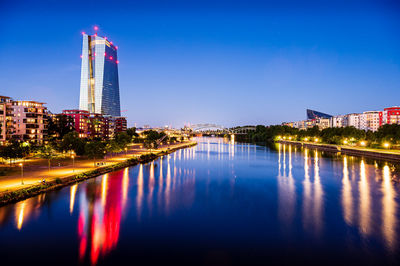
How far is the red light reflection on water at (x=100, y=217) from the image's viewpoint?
8243mm

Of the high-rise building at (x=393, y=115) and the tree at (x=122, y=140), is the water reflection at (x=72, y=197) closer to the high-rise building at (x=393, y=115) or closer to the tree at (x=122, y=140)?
the tree at (x=122, y=140)

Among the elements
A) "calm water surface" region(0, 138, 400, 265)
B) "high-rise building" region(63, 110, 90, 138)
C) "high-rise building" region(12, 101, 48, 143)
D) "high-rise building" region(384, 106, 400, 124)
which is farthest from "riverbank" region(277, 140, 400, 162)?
"high-rise building" region(63, 110, 90, 138)

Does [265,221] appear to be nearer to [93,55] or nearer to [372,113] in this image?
[372,113]

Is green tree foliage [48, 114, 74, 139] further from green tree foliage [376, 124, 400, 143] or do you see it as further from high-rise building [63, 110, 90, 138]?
green tree foliage [376, 124, 400, 143]

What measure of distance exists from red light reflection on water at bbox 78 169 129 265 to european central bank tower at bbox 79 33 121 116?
8107cm

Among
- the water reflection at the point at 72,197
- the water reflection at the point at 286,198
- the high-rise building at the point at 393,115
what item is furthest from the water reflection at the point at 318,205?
the high-rise building at the point at 393,115

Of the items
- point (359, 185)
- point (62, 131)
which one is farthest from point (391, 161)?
point (62, 131)

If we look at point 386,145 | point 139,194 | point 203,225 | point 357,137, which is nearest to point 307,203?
point 203,225

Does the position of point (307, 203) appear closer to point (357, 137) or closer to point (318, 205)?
point (318, 205)

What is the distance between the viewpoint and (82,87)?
91.6 m

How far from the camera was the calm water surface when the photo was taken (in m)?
7.86

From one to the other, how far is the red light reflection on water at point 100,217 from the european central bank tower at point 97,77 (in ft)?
266

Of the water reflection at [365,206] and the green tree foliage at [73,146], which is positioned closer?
the water reflection at [365,206]

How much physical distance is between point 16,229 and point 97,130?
55676mm
